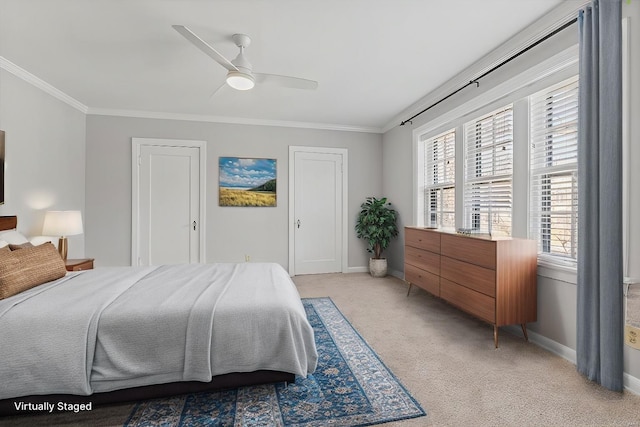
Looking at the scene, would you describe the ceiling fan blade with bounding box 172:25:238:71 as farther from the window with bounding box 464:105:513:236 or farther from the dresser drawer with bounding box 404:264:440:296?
the dresser drawer with bounding box 404:264:440:296

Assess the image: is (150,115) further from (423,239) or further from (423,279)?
(423,279)

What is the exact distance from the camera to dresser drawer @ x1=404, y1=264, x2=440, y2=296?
11.0ft

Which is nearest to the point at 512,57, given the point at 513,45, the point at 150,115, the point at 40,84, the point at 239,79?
the point at 513,45

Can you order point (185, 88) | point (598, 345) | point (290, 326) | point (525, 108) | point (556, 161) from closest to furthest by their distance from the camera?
point (290, 326), point (598, 345), point (556, 161), point (525, 108), point (185, 88)

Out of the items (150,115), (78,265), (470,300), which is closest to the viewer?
(470,300)

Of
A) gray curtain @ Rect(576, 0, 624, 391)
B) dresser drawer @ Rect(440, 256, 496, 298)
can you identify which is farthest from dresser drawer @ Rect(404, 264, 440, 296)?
gray curtain @ Rect(576, 0, 624, 391)

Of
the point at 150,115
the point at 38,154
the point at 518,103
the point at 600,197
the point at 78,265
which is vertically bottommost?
the point at 78,265

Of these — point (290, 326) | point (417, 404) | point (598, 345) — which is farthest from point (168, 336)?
point (598, 345)

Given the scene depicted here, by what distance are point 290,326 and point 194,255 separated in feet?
11.7

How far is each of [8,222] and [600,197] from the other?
5116mm

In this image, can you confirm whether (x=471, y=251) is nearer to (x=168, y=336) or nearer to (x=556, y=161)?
(x=556, y=161)

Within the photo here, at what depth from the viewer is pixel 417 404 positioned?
71.2 inches

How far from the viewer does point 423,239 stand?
3.62 meters

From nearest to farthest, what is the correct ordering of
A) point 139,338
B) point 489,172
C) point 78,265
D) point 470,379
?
point 139,338, point 470,379, point 489,172, point 78,265
